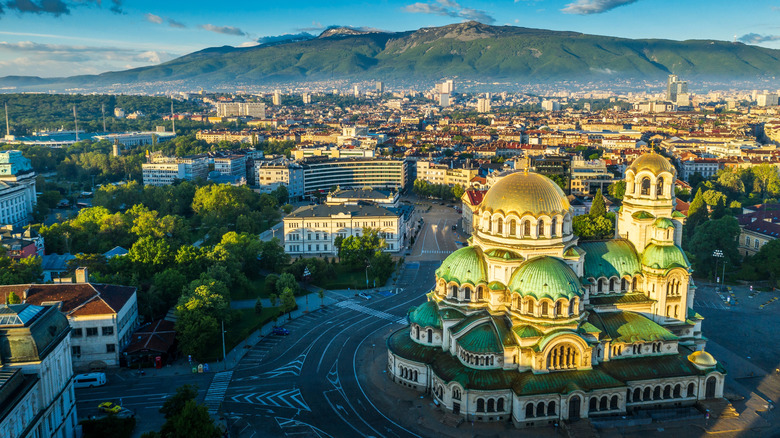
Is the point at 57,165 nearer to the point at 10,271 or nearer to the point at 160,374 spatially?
the point at 10,271

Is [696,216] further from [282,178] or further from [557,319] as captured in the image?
[282,178]

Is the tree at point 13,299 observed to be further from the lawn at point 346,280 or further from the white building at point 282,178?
the white building at point 282,178

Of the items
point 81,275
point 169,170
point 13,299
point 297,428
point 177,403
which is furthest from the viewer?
point 169,170

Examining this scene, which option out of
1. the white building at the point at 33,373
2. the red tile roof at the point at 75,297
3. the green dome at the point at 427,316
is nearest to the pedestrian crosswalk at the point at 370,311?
the green dome at the point at 427,316

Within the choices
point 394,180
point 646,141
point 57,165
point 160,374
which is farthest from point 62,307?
point 646,141

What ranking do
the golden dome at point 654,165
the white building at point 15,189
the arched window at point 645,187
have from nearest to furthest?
the golden dome at point 654,165, the arched window at point 645,187, the white building at point 15,189

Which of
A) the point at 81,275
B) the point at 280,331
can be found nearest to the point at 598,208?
the point at 280,331
